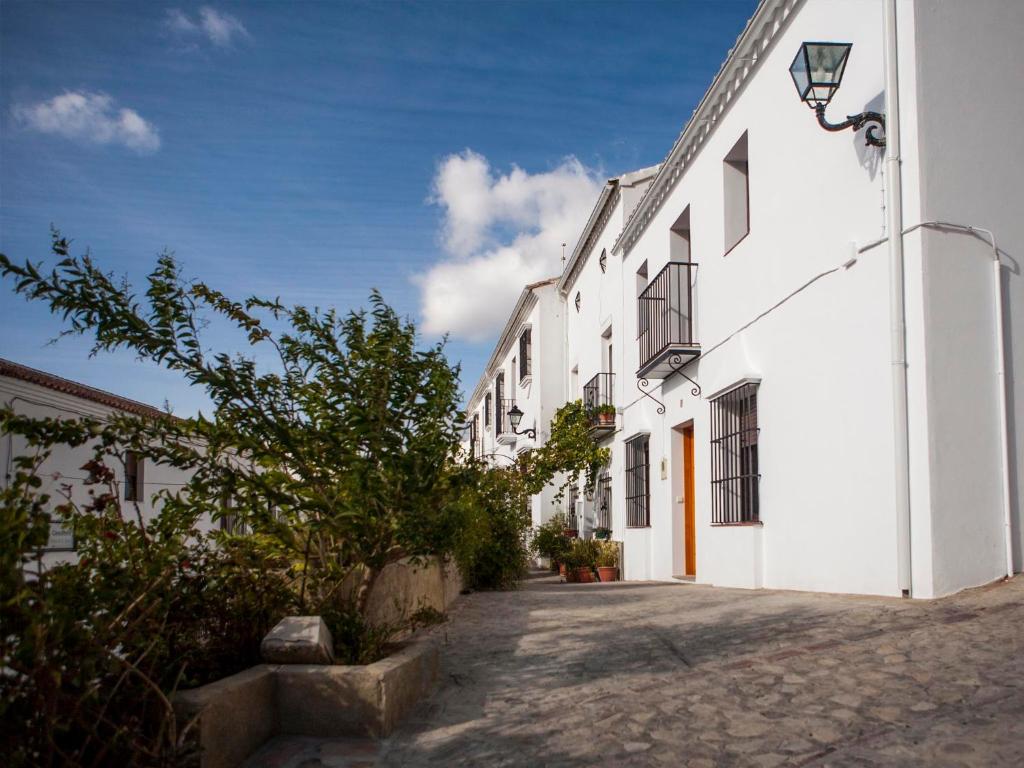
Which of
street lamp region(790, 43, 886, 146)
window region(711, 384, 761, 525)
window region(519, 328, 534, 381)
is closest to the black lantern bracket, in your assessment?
street lamp region(790, 43, 886, 146)

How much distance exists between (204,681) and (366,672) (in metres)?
0.69

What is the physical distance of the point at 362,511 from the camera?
4.20 metres

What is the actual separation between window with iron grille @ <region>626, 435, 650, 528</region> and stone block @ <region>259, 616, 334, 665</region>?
9.68 meters

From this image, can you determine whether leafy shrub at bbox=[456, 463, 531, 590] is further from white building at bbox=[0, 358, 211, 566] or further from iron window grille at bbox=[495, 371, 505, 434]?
iron window grille at bbox=[495, 371, 505, 434]

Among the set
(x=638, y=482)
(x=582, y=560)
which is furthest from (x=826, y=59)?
(x=582, y=560)

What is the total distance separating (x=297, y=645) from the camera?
3.99 meters

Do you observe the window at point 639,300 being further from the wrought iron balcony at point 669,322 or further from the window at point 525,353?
the window at point 525,353

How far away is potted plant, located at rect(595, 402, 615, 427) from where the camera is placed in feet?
50.1

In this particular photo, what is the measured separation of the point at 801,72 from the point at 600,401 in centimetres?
982

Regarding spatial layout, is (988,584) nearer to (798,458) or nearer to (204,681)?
(798,458)

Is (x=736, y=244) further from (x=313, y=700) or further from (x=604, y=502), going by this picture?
(x=604, y=502)

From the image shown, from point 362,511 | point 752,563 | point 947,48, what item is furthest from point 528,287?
point 362,511

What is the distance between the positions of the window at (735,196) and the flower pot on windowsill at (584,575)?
659cm

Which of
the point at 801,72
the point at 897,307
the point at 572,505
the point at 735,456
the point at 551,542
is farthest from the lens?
the point at 572,505
